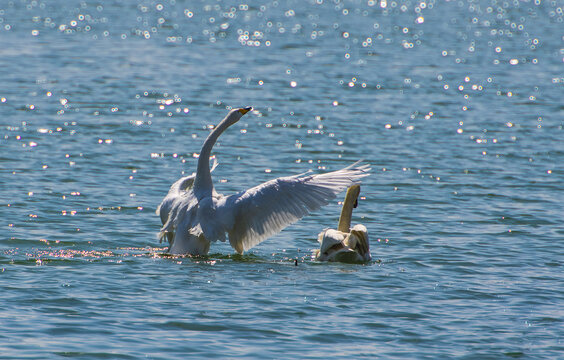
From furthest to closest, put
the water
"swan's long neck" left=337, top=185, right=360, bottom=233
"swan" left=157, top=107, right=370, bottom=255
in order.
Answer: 1. "swan's long neck" left=337, top=185, right=360, bottom=233
2. "swan" left=157, top=107, right=370, bottom=255
3. the water

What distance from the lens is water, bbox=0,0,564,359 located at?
33.6ft

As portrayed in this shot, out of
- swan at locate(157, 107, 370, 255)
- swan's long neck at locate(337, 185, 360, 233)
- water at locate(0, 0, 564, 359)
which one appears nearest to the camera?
water at locate(0, 0, 564, 359)

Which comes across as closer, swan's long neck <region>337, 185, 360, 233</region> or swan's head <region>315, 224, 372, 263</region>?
swan's head <region>315, 224, 372, 263</region>

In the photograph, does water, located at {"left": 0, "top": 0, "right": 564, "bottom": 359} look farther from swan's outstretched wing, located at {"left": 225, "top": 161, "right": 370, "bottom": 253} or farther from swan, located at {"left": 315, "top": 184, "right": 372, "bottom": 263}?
swan's outstretched wing, located at {"left": 225, "top": 161, "right": 370, "bottom": 253}

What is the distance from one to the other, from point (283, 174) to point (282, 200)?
573 centimetres

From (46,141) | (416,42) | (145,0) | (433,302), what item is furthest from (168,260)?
(145,0)

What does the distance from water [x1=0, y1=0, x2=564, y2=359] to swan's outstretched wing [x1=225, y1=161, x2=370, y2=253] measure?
585 millimetres

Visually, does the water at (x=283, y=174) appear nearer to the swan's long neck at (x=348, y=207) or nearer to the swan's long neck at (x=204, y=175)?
the swan's long neck at (x=348, y=207)

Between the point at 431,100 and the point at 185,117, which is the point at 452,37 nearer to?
the point at 431,100

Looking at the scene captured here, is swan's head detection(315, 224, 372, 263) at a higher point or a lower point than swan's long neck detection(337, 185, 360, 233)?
lower

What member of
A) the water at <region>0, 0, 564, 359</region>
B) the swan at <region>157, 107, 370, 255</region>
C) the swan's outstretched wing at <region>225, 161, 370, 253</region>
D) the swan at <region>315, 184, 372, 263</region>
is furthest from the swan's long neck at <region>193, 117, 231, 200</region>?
the swan at <region>315, 184, 372, 263</region>

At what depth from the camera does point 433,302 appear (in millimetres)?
11422

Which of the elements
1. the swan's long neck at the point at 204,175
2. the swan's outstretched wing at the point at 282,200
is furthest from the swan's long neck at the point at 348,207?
the swan's long neck at the point at 204,175

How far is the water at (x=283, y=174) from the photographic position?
10227mm
